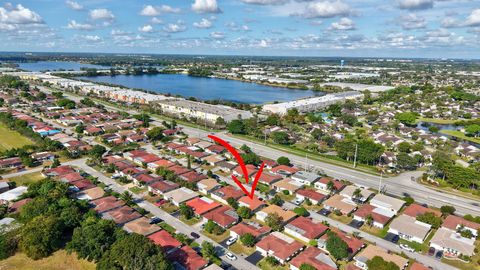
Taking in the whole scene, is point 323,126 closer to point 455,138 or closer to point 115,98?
point 455,138

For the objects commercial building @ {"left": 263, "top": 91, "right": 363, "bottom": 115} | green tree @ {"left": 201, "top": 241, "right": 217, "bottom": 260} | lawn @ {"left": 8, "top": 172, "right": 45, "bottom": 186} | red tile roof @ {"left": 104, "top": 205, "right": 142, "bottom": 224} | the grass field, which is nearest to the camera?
green tree @ {"left": 201, "top": 241, "right": 217, "bottom": 260}

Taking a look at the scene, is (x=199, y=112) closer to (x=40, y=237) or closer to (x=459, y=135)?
(x=40, y=237)

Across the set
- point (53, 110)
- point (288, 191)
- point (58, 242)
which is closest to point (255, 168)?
point (288, 191)

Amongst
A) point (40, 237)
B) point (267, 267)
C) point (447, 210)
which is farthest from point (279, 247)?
point (447, 210)

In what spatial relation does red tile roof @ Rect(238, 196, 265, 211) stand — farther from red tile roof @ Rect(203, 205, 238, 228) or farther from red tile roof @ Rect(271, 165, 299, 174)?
red tile roof @ Rect(271, 165, 299, 174)

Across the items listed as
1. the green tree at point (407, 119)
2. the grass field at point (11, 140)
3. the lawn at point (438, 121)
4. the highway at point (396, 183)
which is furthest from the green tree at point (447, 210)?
the grass field at point (11, 140)

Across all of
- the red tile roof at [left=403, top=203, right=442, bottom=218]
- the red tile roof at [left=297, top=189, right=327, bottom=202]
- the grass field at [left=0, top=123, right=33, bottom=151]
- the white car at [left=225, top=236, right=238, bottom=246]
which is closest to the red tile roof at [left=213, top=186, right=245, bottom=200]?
the red tile roof at [left=297, top=189, right=327, bottom=202]
